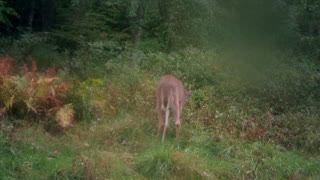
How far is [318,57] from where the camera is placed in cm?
1552

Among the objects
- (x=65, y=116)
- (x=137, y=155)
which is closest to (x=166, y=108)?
(x=137, y=155)

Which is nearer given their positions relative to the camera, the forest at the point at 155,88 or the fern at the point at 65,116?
the forest at the point at 155,88

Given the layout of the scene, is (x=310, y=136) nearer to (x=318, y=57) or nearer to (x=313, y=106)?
(x=313, y=106)

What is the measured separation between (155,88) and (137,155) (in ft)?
9.37

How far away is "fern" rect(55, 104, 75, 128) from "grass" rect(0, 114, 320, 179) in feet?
0.77

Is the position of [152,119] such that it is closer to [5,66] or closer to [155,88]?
[155,88]

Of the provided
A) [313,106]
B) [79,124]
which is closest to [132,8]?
[79,124]

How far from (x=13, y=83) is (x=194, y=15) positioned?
21.5 ft

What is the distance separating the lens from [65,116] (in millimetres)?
10797

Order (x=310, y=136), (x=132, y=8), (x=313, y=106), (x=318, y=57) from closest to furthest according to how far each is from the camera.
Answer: (x=310, y=136)
(x=313, y=106)
(x=132, y=8)
(x=318, y=57)

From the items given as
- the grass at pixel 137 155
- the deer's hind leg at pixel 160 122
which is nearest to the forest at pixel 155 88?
the grass at pixel 137 155

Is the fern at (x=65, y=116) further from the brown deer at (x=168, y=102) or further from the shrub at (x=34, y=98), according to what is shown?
the brown deer at (x=168, y=102)

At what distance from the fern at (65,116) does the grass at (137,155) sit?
236 millimetres

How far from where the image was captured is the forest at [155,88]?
9617mm
